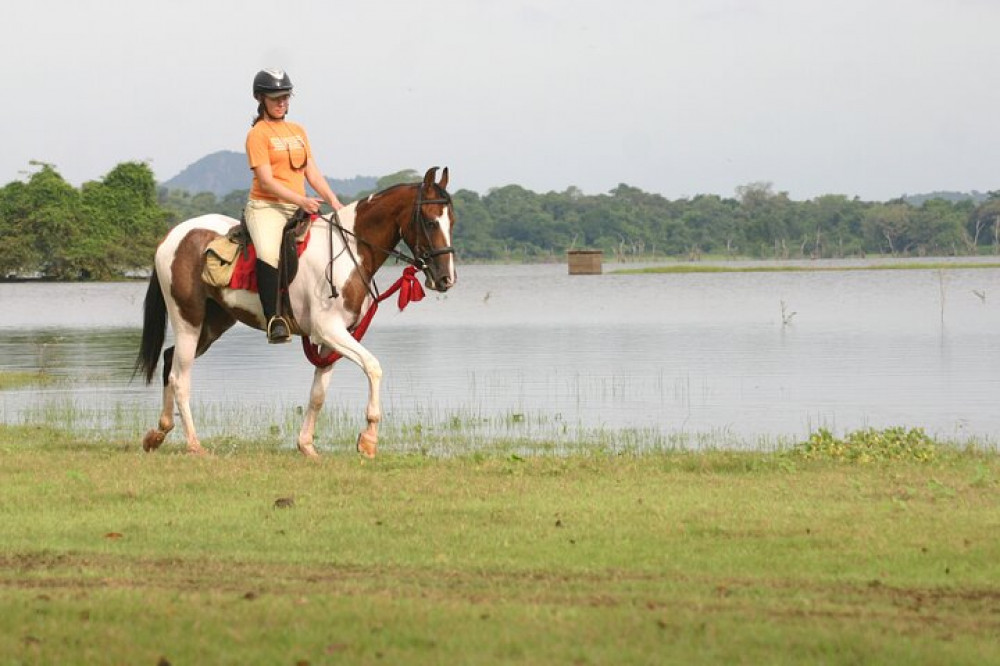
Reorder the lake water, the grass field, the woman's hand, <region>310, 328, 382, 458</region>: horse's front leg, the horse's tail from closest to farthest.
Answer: the grass field → <region>310, 328, 382, 458</region>: horse's front leg → the woman's hand → the horse's tail → the lake water

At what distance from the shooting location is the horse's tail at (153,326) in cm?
1633

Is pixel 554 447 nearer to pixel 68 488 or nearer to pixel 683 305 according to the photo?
pixel 68 488

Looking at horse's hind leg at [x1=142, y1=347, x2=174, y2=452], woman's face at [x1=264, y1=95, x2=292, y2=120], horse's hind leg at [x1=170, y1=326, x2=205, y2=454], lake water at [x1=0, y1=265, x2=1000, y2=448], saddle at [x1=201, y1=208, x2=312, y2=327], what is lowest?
lake water at [x1=0, y1=265, x2=1000, y2=448]

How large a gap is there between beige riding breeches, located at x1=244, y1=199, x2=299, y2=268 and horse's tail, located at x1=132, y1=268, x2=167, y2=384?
190cm

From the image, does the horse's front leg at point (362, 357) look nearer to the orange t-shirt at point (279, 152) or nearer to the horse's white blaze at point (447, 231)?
the horse's white blaze at point (447, 231)

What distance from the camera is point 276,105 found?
48.3ft

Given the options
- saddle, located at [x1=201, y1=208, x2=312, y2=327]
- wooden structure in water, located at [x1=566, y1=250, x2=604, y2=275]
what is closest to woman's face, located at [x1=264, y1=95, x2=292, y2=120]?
saddle, located at [x1=201, y1=208, x2=312, y2=327]

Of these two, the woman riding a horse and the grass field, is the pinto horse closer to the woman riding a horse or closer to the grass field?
the woman riding a horse

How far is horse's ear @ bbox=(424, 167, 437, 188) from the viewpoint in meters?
14.0

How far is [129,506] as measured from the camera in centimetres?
1157

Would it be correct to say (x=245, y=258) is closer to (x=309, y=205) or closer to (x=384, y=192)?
(x=309, y=205)

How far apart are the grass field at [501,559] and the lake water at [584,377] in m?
5.12

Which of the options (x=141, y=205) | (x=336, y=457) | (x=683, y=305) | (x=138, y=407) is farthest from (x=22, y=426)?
(x=141, y=205)

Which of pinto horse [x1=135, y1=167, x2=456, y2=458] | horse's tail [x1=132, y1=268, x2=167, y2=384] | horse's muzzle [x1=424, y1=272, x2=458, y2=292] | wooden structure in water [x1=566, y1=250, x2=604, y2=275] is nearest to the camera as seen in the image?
horse's muzzle [x1=424, y1=272, x2=458, y2=292]
